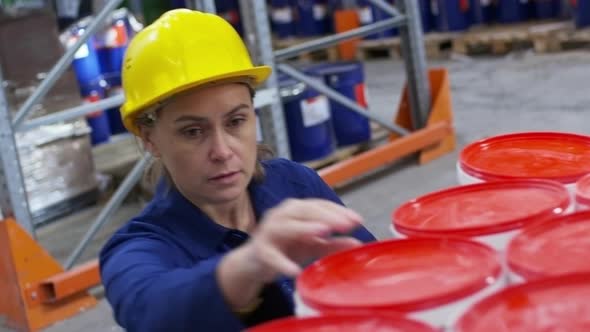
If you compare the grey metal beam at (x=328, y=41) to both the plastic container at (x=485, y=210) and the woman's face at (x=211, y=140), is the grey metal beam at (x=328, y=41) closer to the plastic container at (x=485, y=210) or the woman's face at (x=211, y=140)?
the woman's face at (x=211, y=140)

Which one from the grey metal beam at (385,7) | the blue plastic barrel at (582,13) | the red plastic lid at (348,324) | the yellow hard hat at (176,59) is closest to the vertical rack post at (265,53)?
the grey metal beam at (385,7)

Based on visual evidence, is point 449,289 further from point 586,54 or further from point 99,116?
point 586,54

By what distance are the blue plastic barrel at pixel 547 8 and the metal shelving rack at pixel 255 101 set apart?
355 cm

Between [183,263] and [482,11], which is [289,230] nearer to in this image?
[183,263]

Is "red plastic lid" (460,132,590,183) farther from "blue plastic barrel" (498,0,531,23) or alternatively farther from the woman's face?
"blue plastic barrel" (498,0,531,23)

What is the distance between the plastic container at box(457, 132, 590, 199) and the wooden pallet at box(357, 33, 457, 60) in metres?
7.33

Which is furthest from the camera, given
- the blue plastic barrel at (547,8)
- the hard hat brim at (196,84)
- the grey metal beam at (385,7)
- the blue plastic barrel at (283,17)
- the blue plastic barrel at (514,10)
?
the blue plastic barrel at (283,17)

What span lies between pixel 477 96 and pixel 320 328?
6.48m

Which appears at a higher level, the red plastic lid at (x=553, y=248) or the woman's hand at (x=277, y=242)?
the woman's hand at (x=277, y=242)

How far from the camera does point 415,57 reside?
19.3 feet

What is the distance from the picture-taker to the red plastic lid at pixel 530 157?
66.9 inches

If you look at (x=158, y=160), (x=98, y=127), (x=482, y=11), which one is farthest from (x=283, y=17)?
(x=158, y=160)

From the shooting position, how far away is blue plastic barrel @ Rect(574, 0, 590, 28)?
8.13m

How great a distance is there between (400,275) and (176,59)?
2.14 feet
